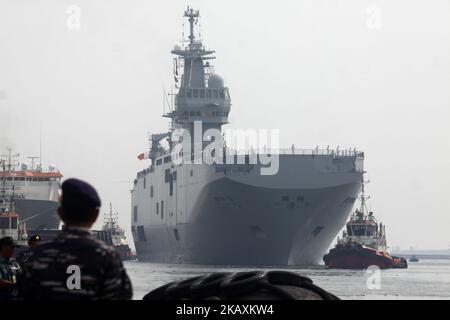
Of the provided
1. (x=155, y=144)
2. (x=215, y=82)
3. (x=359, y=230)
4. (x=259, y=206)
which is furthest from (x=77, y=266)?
(x=155, y=144)

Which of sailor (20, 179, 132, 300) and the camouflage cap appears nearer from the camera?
sailor (20, 179, 132, 300)

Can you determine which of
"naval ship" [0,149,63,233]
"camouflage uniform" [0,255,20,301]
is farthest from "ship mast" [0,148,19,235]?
"camouflage uniform" [0,255,20,301]

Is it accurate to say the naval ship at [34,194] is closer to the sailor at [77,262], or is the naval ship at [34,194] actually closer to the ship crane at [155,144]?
the ship crane at [155,144]

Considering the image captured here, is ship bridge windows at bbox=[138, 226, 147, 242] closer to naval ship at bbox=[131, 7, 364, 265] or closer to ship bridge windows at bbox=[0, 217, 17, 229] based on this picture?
naval ship at bbox=[131, 7, 364, 265]

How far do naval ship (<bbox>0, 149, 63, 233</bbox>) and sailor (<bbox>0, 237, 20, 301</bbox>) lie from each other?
87397 millimetres

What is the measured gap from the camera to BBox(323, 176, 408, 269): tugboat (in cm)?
8781

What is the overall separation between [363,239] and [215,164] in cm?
1707

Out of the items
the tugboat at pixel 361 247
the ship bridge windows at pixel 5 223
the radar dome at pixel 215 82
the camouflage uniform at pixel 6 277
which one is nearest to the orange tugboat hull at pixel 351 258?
the tugboat at pixel 361 247

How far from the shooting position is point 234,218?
3295 inches

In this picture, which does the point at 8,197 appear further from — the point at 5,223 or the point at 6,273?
the point at 6,273

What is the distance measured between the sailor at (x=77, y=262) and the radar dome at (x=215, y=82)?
Result: 101 m

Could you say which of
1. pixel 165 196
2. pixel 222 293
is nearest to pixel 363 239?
pixel 165 196

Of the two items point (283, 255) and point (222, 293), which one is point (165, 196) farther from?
point (222, 293)

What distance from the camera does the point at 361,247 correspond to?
292 ft
